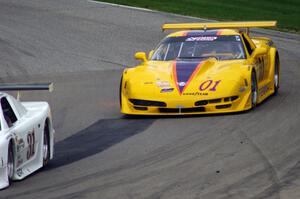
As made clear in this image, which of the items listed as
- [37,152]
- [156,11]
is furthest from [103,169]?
[156,11]

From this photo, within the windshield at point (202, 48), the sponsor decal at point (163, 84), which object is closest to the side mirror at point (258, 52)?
the windshield at point (202, 48)

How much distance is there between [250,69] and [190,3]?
16436 millimetres

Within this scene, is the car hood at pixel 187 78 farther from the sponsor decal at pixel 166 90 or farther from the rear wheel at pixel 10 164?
the rear wheel at pixel 10 164

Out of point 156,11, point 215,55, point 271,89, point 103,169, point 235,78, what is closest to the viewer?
point 103,169

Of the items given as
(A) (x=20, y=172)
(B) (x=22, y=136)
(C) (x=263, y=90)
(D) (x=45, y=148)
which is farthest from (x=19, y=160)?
(C) (x=263, y=90)

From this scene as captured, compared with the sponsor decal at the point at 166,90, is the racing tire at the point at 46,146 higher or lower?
higher

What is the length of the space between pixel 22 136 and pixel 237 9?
21.1 metres

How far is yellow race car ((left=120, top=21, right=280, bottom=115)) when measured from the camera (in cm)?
1546

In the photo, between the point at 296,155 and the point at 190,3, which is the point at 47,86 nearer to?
the point at 296,155

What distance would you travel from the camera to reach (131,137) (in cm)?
1377

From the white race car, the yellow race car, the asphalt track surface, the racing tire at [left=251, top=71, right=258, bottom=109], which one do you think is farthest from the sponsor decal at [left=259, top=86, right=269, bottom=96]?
the white race car

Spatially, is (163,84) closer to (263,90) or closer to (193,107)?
(193,107)

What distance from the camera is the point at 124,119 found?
15.8 metres

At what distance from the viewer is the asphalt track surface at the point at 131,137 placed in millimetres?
9969
